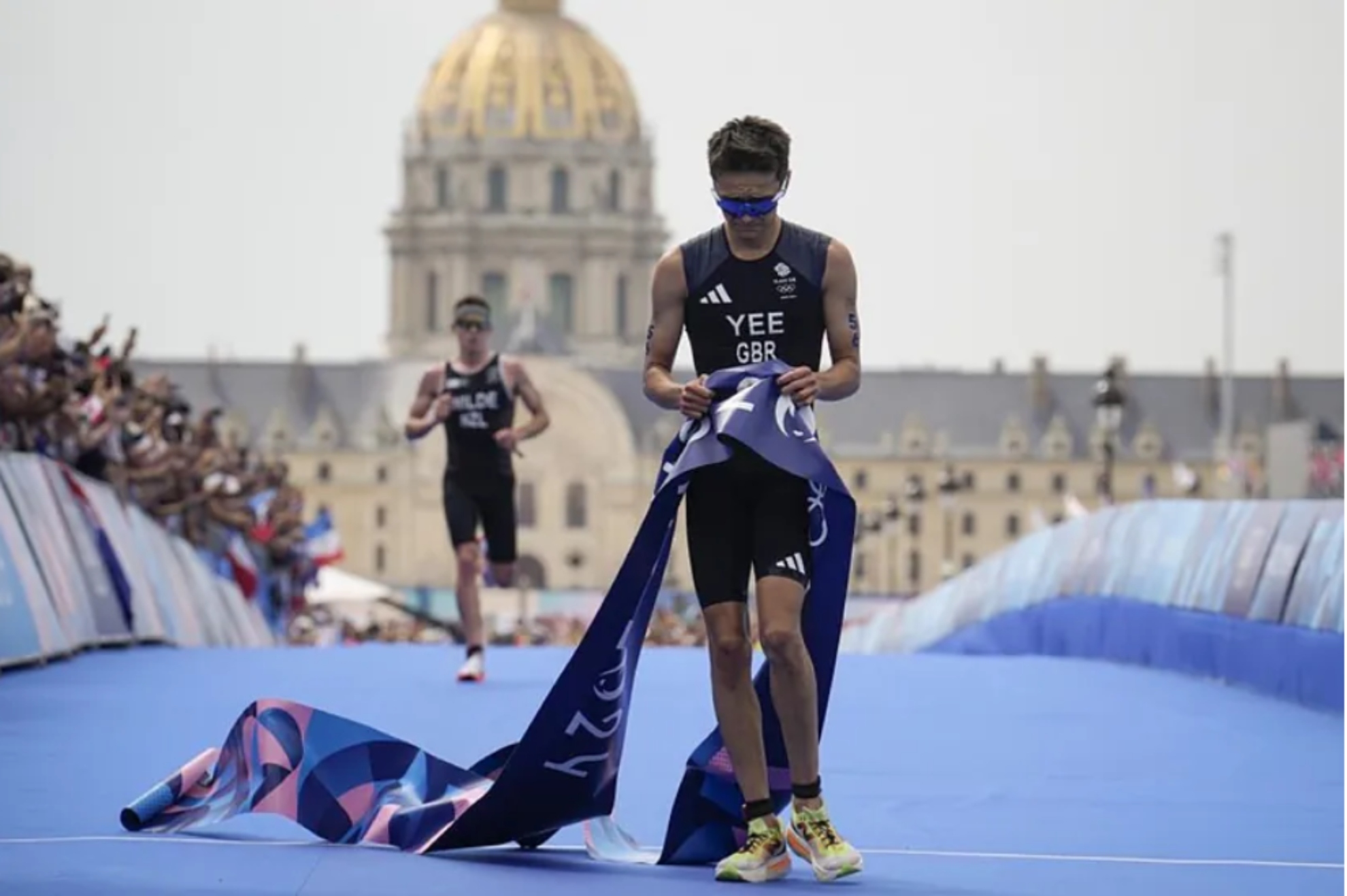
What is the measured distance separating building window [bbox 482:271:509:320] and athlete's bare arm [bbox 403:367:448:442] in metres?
171

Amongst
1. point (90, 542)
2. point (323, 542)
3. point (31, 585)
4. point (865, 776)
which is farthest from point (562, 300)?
point (865, 776)

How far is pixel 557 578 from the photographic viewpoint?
169000 mm

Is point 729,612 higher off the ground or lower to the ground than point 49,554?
higher

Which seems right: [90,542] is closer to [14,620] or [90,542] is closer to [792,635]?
[14,620]

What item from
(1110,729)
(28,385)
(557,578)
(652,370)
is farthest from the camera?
(557,578)

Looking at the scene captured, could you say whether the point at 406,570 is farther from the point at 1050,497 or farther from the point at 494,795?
the point at 494,795

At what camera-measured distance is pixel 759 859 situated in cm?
834

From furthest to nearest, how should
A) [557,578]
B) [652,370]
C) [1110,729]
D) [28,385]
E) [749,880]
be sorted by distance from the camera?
[557,578]
[28,385]
[1110,729]
[652,370]
[749,880]

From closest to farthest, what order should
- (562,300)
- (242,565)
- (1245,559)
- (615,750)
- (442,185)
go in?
1. (615,750)
2. (1245,559)
3. (242,565)
4. (562,300)
5. (442,185)

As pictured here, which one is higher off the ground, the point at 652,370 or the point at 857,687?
the point at 652,370

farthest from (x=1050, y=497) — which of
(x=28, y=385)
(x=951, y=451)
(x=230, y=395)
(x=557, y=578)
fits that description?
(x=28, y=385)

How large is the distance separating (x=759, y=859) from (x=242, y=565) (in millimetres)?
22490

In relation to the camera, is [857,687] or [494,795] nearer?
[494,795]

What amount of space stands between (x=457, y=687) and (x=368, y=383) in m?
163
